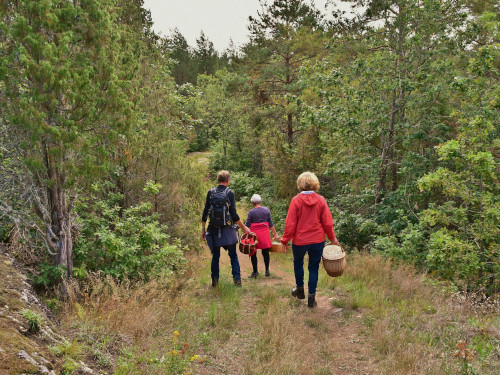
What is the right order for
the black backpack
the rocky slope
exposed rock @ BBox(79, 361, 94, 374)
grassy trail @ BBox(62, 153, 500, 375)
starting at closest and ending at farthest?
the rocky slope → exposed rock @ BBox(79, 361, 94, 374) → grassy trail @ BBox(62, 153, 500, 375) → the black backpack

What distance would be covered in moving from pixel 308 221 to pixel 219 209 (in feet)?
5.49

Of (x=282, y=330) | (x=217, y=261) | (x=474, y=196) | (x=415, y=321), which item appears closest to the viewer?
(x=282, y=330)

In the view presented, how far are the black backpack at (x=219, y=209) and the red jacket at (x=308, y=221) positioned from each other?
1.28 m

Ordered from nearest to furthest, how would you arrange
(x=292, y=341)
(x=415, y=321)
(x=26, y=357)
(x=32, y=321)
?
(x=26, y=357) < (x=32, y=321) < (x=292, y=341) < (x=415, y=321)

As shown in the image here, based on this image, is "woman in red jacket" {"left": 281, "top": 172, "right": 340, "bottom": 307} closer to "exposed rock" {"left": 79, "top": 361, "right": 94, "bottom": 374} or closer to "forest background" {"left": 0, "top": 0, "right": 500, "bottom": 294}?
"forest background" {"left": 0, "top": 0, "right": 500, "bottom": 294}

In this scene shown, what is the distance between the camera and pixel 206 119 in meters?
34.1

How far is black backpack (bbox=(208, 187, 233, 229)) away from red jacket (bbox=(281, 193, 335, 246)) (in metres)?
1.28

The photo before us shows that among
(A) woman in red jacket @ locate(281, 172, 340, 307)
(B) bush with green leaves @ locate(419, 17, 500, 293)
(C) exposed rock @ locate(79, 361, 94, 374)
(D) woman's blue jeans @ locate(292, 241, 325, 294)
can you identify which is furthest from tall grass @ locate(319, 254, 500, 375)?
(C) exposed rock @ locate(79, 361, 94, 374)

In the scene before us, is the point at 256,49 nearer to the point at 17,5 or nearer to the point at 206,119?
the point at 17,5

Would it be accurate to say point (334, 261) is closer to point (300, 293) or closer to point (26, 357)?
point (300, 293)

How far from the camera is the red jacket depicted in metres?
5.14

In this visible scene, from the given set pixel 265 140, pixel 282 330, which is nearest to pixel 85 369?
pixel 282 330

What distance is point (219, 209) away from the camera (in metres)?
5.97

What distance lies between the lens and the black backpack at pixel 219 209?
5969mm
